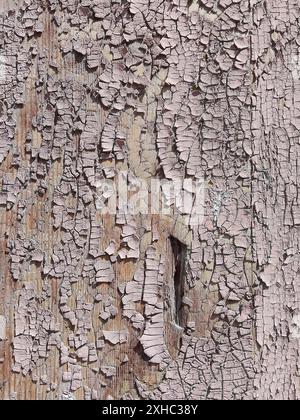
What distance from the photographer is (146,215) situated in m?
1.39

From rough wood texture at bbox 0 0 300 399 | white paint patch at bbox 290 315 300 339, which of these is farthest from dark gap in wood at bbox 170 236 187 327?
white paint patch at bbox 290 315 300 339

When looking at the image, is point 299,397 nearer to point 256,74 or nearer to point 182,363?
point 182,363

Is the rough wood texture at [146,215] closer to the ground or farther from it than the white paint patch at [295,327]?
farther from it

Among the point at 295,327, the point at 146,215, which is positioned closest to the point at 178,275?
the point at 146,215

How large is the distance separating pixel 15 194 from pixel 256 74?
0.45 m

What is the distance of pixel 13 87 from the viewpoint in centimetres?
140

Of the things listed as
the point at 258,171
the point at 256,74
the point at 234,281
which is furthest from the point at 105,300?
the point at 256,74

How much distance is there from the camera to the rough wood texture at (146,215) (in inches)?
54.1

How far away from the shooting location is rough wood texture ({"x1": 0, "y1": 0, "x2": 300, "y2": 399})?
1374 mm

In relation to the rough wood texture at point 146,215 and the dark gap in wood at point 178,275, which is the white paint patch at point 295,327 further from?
the dark gap in wood at point 178,275

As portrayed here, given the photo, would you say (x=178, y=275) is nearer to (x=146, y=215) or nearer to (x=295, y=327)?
(x=146, y=215)

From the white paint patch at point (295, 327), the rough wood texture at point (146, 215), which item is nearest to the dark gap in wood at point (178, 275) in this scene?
the rough wood texture at point (146, 215)

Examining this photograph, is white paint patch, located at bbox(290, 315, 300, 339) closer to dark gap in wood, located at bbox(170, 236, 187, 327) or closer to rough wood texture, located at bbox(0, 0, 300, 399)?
rough wood texture, located at bbox(0, 0, 300, 399)

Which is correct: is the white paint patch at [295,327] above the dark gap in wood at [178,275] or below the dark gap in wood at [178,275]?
below
